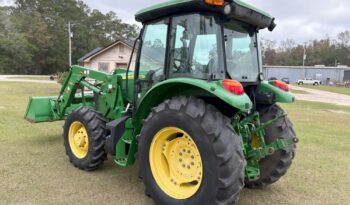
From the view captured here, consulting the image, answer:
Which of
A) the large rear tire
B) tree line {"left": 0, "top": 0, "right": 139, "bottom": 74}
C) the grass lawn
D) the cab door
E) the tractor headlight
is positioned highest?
tree line {"left": 0, "top": 0, "right": 139, "bottom": 74}

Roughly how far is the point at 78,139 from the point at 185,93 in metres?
2.26

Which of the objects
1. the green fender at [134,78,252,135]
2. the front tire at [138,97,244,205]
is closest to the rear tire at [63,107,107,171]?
the green fender at [134,78,252,135]

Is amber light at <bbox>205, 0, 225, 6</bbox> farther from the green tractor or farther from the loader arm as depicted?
the loader arm

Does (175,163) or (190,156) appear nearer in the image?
(190,156)

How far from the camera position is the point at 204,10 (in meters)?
3.66

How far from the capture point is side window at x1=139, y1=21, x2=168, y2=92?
4.16 m

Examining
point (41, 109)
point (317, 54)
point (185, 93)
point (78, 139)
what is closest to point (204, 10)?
point (185, 93)

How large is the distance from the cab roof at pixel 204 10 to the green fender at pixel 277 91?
77 cm

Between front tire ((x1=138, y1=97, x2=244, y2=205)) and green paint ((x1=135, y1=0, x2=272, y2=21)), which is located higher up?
green paint ((x1=135, y1=0, x2=272, y2=21))

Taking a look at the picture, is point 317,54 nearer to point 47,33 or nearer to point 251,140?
point 47,33

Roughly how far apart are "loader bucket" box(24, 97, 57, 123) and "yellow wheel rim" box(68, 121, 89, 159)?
154 centimetres

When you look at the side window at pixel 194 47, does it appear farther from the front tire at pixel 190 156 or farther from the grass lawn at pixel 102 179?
the grass lawn at pixel 102 179

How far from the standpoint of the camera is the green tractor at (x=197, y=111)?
3291 millimetres

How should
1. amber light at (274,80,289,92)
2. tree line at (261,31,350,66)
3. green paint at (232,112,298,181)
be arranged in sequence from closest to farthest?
green paint at (232,112,298,181), amber light at (274,80,289,92), tree line at (261,31,350,66)
